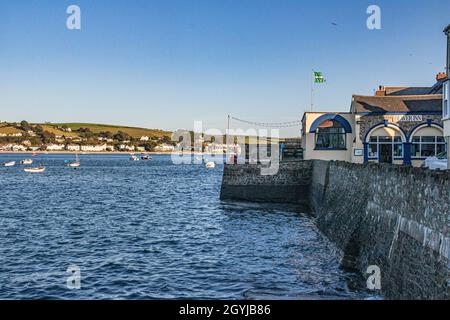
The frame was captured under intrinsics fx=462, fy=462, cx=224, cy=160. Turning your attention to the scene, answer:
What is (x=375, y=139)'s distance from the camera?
39.7 m

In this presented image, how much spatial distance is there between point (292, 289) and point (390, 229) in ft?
12.6

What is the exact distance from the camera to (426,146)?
1471 inches

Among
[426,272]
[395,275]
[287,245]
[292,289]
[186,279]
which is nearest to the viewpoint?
[426,272]

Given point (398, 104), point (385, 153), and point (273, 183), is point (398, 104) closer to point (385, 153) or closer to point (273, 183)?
point (385, 153)

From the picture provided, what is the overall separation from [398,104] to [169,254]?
26534 millimetres

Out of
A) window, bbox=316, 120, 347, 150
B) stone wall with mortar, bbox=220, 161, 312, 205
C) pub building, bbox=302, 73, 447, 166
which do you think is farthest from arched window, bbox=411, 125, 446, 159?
stone wall with mortar, bbox=220, 161, 312, 205

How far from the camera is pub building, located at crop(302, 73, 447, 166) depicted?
3750 cm

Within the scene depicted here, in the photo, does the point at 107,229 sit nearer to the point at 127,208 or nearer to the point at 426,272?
the point at 127,208

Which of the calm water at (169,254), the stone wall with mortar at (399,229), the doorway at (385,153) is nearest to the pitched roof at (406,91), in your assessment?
the doorway at (385,153)

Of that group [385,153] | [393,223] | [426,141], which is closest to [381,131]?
[385,153]

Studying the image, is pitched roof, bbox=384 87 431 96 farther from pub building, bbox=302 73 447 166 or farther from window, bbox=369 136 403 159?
window, bbox=369 136 403 159

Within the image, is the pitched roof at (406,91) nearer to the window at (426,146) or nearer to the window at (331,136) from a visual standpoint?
the window at (331,136)

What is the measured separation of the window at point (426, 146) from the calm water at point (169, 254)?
11.2 metres
